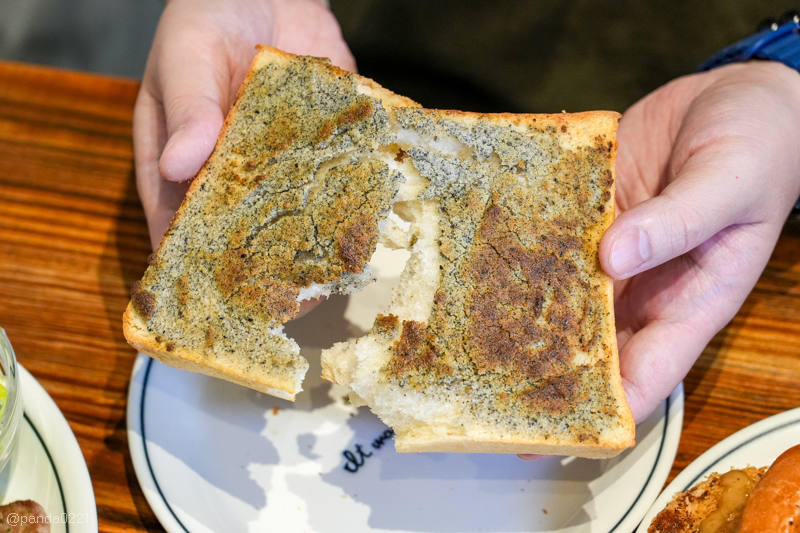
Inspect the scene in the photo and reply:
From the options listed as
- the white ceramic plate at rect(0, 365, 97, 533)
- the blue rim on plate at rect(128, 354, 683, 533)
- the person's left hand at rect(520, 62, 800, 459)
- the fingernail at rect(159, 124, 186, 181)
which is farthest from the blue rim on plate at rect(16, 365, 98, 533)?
the person's left hand at rect(520, 62, 800, 459)

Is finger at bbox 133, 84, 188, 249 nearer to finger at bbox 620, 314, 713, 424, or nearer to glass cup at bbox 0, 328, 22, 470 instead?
glass cup at bbox 0, 328, 22, 470

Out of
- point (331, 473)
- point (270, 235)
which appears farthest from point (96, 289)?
point (331, 473)

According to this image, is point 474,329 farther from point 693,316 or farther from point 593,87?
point 593,87

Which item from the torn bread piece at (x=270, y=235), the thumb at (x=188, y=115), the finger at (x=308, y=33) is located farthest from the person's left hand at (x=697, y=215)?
the finger at (x=308, y=33)

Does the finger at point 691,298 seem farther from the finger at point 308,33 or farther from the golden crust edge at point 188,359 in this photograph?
the finger at point 308,33

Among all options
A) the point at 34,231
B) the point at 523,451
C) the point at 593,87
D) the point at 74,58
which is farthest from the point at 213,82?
the point at 74,58

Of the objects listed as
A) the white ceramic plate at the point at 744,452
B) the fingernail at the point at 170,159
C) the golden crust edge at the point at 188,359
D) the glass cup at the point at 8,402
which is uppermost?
the fingernail at the point at 170,159
